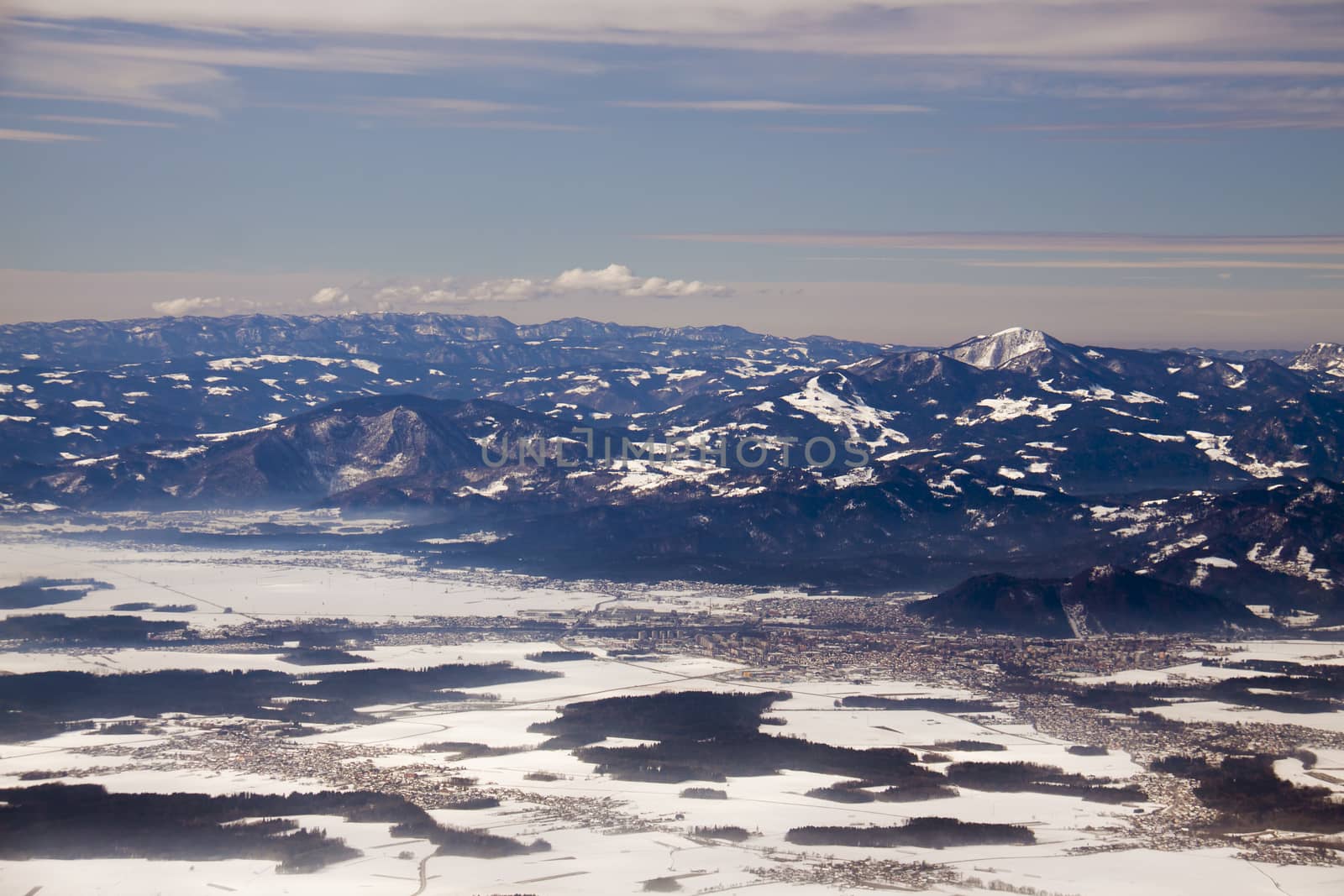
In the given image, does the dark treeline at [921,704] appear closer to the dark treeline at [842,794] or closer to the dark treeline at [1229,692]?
the dark treeline at [1229,692]

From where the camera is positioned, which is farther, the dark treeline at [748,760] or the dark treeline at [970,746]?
the dark treeline at [970,746]

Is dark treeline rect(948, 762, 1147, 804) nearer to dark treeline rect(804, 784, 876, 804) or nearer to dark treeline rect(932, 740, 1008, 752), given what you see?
dark treeline rect(932, 740, 1008, 752)

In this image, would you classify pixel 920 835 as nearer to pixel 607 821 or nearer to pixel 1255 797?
pixel 607 821

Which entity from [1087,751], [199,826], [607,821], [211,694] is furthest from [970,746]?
[211,694]

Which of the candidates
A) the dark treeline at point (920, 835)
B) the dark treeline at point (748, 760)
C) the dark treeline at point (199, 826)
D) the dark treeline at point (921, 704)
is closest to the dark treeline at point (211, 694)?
the dark treeline at point (199, 826)

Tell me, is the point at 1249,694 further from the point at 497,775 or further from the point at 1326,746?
the point at 497,775

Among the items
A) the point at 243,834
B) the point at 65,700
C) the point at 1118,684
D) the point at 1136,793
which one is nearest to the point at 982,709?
the point at 1118,684
